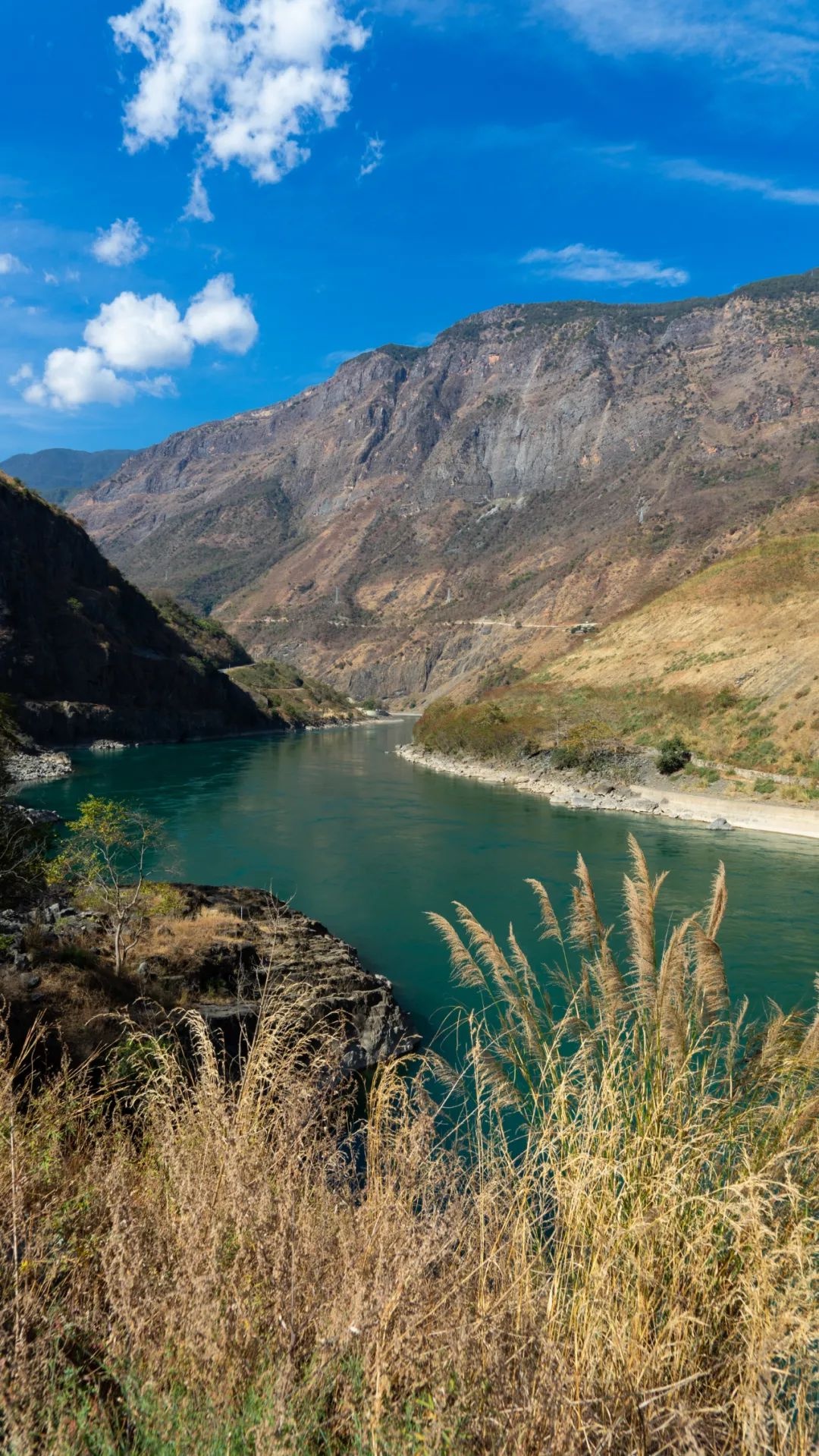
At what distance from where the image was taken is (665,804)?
138ft

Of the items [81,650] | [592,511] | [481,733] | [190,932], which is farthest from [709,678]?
[592,511]

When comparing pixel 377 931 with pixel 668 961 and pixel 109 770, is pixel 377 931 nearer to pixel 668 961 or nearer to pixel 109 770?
pixel 668 961

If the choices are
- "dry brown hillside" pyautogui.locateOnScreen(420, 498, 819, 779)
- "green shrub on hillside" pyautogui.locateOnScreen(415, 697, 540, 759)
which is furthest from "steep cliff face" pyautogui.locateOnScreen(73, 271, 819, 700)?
"green shrub on hillside" pyautogui.locateOnScreen(415, 697, 540, 759)

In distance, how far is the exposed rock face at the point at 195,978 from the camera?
411 inches

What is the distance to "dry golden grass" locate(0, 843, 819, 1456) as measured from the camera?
225cm

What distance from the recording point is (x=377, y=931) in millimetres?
21547

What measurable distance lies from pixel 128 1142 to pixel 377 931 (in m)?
16.9

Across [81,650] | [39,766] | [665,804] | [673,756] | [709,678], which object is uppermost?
[81,650]

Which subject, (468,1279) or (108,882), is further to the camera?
(108,882)

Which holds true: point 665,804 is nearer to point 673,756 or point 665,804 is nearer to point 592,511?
point 673,756

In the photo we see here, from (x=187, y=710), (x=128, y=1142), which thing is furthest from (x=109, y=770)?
(x=128, y=1142)

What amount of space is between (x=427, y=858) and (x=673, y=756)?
21.7 metres

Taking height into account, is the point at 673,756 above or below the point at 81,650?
below

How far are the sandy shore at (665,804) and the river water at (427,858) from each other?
1359 millimetres
